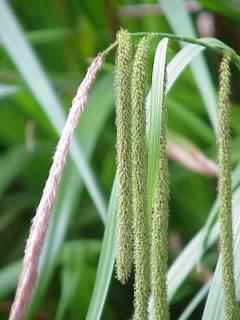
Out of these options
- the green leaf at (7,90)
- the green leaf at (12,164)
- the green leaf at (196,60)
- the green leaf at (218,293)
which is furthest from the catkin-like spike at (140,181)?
the green leaf at (12,164)

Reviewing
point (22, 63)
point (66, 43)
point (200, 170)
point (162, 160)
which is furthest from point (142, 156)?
point (66, 43)

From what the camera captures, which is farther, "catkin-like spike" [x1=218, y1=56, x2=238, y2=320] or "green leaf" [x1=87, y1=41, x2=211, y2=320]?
"green leaf" [x1=87, y1=41, x2=211, y2=320]

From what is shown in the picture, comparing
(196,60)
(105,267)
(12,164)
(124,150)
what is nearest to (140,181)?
(124,150)

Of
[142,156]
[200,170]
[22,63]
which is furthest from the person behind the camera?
[200,170]

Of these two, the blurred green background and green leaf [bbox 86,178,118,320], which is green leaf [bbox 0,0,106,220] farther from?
green leaf [bbox 86,178,118,320]

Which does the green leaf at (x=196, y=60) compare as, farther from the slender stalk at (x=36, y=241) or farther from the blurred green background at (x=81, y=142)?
the slender stalk at (x=36, y=241)

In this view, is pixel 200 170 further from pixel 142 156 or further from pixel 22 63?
pixel 142 156

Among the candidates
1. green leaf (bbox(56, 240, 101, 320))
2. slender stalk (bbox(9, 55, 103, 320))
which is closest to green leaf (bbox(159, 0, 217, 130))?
green leaf (bbox(56, 240, 101, 320))
